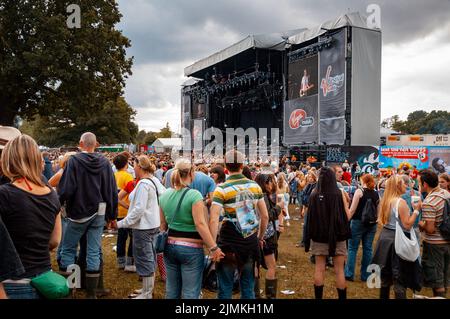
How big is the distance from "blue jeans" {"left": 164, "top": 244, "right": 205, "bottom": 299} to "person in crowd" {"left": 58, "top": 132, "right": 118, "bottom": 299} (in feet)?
4.49

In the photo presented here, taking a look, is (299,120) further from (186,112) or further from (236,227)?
(236,227)

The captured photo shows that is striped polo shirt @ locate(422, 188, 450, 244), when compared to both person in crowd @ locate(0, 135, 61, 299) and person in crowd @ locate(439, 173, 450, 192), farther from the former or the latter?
person in crowd @ locate(0, 135, 61, 299)

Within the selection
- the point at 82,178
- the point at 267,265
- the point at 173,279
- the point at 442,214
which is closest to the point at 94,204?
the point at 82,178

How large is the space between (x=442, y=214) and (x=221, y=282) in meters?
2.58

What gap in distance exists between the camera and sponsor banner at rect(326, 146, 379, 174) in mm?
16516

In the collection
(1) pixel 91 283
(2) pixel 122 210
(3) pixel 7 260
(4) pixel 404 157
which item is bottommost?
(1) pixel 91 283

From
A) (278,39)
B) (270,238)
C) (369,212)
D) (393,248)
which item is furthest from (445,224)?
(278,39)

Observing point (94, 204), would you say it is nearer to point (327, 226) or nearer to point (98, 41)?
point (327, 226)

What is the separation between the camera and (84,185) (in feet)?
13.4

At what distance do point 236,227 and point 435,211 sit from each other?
7.63ft

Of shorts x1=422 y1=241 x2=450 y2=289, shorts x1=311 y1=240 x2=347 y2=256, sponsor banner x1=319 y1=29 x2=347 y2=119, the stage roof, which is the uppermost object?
the stage roof

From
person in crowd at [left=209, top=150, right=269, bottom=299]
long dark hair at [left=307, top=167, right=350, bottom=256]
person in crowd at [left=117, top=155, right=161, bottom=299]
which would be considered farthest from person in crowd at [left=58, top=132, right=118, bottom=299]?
long dark hair at [left=307, top=167, right=350, bottom=256]

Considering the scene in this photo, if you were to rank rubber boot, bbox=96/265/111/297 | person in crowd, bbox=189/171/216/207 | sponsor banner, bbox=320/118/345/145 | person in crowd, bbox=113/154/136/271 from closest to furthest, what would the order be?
rubber boot, bbox=96/265/111/297, person in crowd, bbox=189/171/216/207, person in crowd, bbox=113/154/136/271, sponsor banner, bbox=320/118/345/145

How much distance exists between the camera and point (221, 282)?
3357 millimetres
